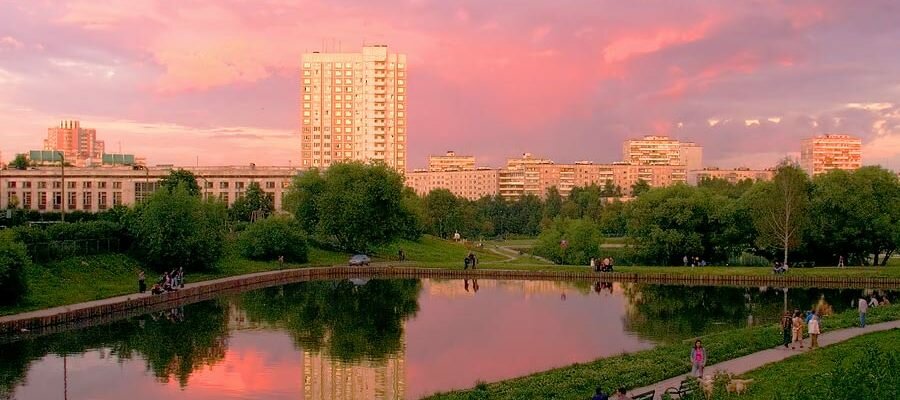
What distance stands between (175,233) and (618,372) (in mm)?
40122

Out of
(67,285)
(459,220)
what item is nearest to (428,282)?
(67,285)

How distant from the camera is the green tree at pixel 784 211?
71812mm

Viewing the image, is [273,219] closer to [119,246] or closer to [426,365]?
[119,246]

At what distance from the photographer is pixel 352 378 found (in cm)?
2941

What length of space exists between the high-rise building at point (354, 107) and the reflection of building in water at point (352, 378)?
158412mm

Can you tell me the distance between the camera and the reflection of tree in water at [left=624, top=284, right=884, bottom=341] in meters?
41.1

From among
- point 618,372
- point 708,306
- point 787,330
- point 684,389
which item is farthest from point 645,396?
point 708,306

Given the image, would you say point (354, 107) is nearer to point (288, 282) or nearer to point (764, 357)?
point (288, 282)

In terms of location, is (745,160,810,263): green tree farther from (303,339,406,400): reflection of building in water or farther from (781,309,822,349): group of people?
(303,339,406,400): reflection of building in water

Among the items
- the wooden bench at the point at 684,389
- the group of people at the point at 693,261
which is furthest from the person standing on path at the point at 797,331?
the group of people at the point at 693,261

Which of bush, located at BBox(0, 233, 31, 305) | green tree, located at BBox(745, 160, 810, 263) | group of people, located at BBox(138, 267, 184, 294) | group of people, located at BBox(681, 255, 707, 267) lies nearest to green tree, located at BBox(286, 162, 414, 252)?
group of people, located at BBox(681, 255, 707, 267)

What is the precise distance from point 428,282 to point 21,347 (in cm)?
3379

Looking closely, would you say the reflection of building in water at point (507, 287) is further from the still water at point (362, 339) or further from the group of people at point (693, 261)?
the group of people at point (693, 261)

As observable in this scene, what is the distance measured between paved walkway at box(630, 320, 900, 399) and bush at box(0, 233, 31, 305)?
28.5 meters
